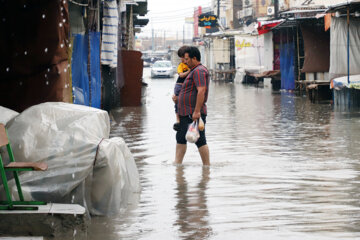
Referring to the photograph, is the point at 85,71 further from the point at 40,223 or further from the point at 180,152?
the point at 40,223

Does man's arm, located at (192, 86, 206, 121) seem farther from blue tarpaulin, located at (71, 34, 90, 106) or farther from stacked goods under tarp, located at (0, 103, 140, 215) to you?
blue tarpaulin, located at (71, 34, 90, 106)

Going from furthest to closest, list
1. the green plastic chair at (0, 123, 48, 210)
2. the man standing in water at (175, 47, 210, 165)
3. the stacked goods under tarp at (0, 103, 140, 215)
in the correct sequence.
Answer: the man standing in water at (175, 47, 210, 165) < the stacked goods under tarp at (0, 103, 140, 215) < the green plastic chair at (0, 123, 48, 210)

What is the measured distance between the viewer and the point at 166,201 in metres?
7.32

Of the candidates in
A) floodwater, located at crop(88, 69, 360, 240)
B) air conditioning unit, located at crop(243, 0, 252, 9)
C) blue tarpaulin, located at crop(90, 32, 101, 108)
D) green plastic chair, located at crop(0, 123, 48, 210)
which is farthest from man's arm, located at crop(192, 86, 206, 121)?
air conditioning unit, located at crop(243, 0, 252, 9)

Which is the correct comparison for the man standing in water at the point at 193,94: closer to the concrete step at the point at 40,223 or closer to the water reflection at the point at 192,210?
the water reflection at the point at 192,210

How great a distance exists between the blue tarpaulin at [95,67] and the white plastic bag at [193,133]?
207 inches

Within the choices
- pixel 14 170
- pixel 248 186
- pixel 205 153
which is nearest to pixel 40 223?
pixel 14 170

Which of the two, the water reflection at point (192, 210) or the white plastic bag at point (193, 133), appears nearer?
the water reflection at point (192, 210)

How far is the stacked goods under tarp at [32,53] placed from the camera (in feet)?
28.1

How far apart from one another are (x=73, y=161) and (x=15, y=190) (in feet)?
1.83

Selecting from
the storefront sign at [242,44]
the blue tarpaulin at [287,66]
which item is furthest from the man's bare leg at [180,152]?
the storefront sign at [242,44]

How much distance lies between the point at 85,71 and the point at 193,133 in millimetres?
4723

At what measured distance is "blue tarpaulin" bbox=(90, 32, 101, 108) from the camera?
555 inches

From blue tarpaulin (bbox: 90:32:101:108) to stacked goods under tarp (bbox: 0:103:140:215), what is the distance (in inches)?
289
